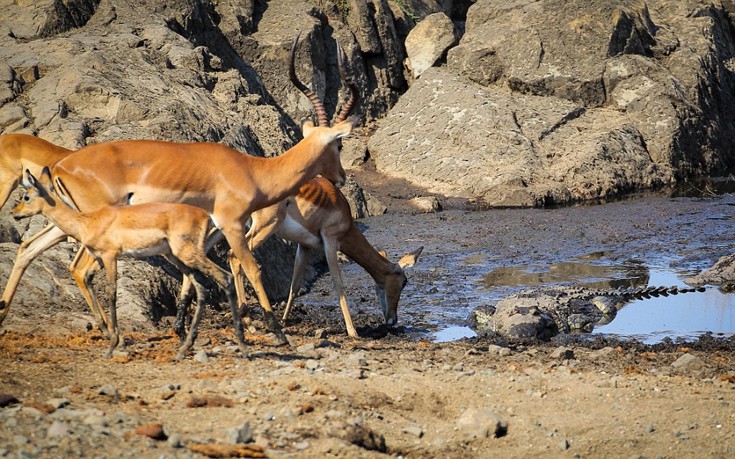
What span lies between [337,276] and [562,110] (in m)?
11.3

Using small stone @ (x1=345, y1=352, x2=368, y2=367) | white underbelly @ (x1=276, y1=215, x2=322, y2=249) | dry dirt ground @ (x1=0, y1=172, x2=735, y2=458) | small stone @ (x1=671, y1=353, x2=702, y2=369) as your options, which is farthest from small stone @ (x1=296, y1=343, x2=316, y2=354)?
small stone @ (x1=671, y1=353, x2=702, y2=369)

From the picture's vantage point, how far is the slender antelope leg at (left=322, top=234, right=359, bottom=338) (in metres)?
11.2

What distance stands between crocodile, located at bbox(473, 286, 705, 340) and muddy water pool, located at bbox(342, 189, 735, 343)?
160 millimetres

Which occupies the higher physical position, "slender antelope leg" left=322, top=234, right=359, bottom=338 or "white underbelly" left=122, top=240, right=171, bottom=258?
"white underbelly" left=122, top=240, right=171, bottom=258

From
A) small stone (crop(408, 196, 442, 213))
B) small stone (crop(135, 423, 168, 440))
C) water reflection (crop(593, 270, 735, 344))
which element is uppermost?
small stone (crop(135, 423, 168, 440))

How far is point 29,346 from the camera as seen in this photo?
8.68 meters

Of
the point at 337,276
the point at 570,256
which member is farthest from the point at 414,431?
the point at 570,256

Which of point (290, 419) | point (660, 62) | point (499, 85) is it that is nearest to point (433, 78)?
point (499, 85)

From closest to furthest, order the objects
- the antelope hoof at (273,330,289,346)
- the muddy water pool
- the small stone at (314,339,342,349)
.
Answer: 1. the antelope hoof at (273,330,289,346)
2. the small stone at (314,339,342,349)
3. the muddy water pool

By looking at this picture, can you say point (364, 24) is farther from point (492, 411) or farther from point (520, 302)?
point (492, 411)

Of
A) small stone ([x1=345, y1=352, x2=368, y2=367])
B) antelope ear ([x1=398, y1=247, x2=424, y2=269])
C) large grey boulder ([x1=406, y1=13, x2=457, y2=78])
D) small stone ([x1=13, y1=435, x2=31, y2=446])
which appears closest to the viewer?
small stone ([x1=13, y1=435, x2=31, y2=446])

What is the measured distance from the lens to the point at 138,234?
848 centimetres

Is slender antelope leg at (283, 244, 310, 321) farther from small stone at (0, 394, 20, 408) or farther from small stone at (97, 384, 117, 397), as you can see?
small stone at (0, 394, 20, 408)

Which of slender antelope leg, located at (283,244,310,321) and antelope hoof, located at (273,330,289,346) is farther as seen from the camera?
slender antelope leg, located at (283,244,310,321)
